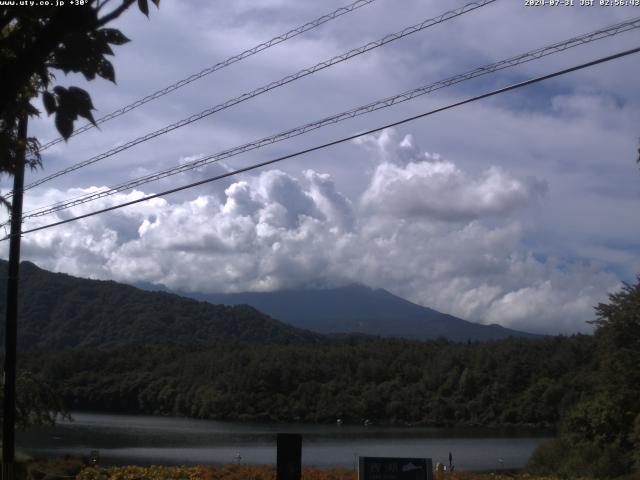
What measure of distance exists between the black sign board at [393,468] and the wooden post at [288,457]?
103 centimetres

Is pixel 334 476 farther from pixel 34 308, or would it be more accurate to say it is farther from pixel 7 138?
pixel 34 308

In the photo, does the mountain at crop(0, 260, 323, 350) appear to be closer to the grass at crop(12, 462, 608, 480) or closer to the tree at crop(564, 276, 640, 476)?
the tree at crop(564, 276, 640, 476)

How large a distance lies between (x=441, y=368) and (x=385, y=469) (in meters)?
90.3

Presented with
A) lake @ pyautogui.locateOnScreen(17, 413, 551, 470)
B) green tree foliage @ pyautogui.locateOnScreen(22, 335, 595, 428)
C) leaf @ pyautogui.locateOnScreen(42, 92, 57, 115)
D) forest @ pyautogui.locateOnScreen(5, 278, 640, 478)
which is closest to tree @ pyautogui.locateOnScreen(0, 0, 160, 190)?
leaf @ pyautogui.locateOnScreen(42, 92, 57, 115)

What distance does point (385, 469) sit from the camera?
10672 mm

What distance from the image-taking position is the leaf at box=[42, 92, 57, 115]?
4.76 metres

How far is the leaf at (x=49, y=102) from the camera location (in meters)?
4.76

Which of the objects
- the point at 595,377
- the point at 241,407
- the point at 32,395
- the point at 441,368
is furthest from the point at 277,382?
the point at 32,395

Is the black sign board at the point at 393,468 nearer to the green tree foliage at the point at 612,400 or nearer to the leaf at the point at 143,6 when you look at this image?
the leaf at the point at 143,6

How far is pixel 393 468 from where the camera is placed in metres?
10.7

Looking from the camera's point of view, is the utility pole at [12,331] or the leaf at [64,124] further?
the utility pole at [12,331]

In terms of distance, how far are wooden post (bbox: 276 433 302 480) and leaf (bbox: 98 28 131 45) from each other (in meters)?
7.41

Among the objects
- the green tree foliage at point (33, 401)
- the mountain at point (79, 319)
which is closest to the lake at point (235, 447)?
the green tree foliage at point (33, 401)

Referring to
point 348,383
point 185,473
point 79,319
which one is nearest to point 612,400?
point 185,473
